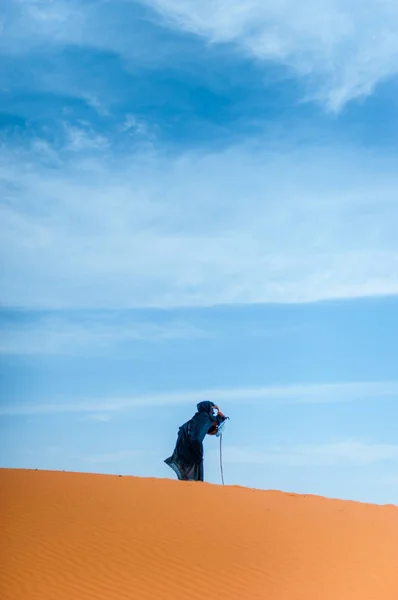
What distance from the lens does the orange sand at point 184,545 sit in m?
12.6

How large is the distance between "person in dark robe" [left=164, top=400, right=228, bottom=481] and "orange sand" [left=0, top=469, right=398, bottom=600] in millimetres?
2119

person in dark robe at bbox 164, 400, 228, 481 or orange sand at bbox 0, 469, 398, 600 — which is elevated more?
person in dark robe at bbox 164, 400, 228, 481

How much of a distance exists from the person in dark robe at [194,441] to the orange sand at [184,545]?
2.12 metres

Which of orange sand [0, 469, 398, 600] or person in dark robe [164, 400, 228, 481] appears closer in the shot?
orange sand [0, 469, 398, 600]

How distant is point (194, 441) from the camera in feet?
67.4

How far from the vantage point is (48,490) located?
17750 millimetres

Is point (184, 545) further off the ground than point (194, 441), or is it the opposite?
point (194, 441)

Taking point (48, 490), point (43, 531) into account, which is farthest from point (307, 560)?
point (48, 490)

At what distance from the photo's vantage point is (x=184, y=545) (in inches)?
555

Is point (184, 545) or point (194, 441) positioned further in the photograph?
point (194, 441)

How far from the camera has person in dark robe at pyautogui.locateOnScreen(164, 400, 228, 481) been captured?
20531 millimetres

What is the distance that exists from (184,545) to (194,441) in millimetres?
6469

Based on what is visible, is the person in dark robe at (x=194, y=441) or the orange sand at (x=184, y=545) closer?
the orange sand at (x=184, y=545)

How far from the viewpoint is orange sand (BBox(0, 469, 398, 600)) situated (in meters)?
12.6
